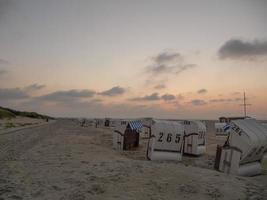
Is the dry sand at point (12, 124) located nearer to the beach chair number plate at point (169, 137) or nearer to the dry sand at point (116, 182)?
the beach chair number plate at point (169, 137)

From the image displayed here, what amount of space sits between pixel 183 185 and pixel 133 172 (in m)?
2.43

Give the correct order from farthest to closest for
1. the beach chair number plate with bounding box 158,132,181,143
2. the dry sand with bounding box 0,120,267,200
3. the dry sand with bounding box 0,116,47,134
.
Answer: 1. the dry sand with bounding box 0,116,47,134
2. the beach chair number plate with bounding box 158,132,181,143
3. the dry sand with bounding box 0,120,267,200

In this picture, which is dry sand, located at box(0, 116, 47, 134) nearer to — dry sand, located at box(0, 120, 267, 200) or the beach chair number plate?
the beach chair number plate

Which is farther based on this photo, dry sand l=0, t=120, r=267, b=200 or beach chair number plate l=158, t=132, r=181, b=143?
beach chair number plate l=158, t=132, r=181, b=143

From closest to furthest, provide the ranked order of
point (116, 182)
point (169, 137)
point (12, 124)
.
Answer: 1. point (116, 182)
2. point (169, 137)
3. point (12, 124)

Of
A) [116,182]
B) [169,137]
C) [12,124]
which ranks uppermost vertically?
[12,124]

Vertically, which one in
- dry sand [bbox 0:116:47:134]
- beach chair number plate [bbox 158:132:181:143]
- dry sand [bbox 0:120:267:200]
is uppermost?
dry sand [bbox 0:116:47:134]

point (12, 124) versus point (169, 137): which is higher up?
point (12, 124)

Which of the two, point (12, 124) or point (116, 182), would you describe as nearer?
point (116, 182)

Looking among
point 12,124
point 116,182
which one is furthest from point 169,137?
point 12,124

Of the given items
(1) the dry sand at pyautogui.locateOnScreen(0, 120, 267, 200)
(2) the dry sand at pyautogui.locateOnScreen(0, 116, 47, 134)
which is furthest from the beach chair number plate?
(2) the dry sand at pyautogui.locateOnScreen(0, 116, 47, 134)

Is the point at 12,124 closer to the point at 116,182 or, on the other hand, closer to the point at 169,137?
the point at 169,137

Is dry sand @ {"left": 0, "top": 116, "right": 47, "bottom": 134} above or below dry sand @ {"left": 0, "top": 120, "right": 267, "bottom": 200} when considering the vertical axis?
above

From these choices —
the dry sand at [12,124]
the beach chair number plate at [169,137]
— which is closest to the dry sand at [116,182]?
the beach chair number plate at [169,137]
